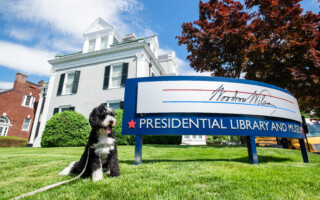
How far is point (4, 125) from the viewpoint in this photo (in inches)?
770

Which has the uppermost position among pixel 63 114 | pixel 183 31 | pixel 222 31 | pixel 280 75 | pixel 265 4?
pixel 265 4

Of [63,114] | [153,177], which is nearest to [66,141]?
[63,114]

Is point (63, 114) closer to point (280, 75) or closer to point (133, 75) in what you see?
point (133, 75)

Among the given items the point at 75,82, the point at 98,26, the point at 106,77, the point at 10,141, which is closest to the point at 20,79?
the point at 10,141

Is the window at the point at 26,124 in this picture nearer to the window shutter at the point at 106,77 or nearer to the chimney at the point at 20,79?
the chimney at the point at 20,79

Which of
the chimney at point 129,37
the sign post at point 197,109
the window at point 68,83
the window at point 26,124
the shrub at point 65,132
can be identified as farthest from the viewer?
the window at point 26,124

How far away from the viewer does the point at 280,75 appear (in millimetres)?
9031

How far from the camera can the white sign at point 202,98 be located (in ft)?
12.2

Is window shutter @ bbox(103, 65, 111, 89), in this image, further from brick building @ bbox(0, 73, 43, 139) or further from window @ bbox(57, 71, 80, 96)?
brick building @ bbox(0, 73, 43, 139)

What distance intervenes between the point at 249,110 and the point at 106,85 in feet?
40.2

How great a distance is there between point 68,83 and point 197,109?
614 inches

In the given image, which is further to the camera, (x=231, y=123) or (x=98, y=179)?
(x=231, y=123)

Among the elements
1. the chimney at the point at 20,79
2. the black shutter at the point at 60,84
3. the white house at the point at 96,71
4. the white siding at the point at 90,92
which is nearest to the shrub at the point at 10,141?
the white house at the point at 96,71
